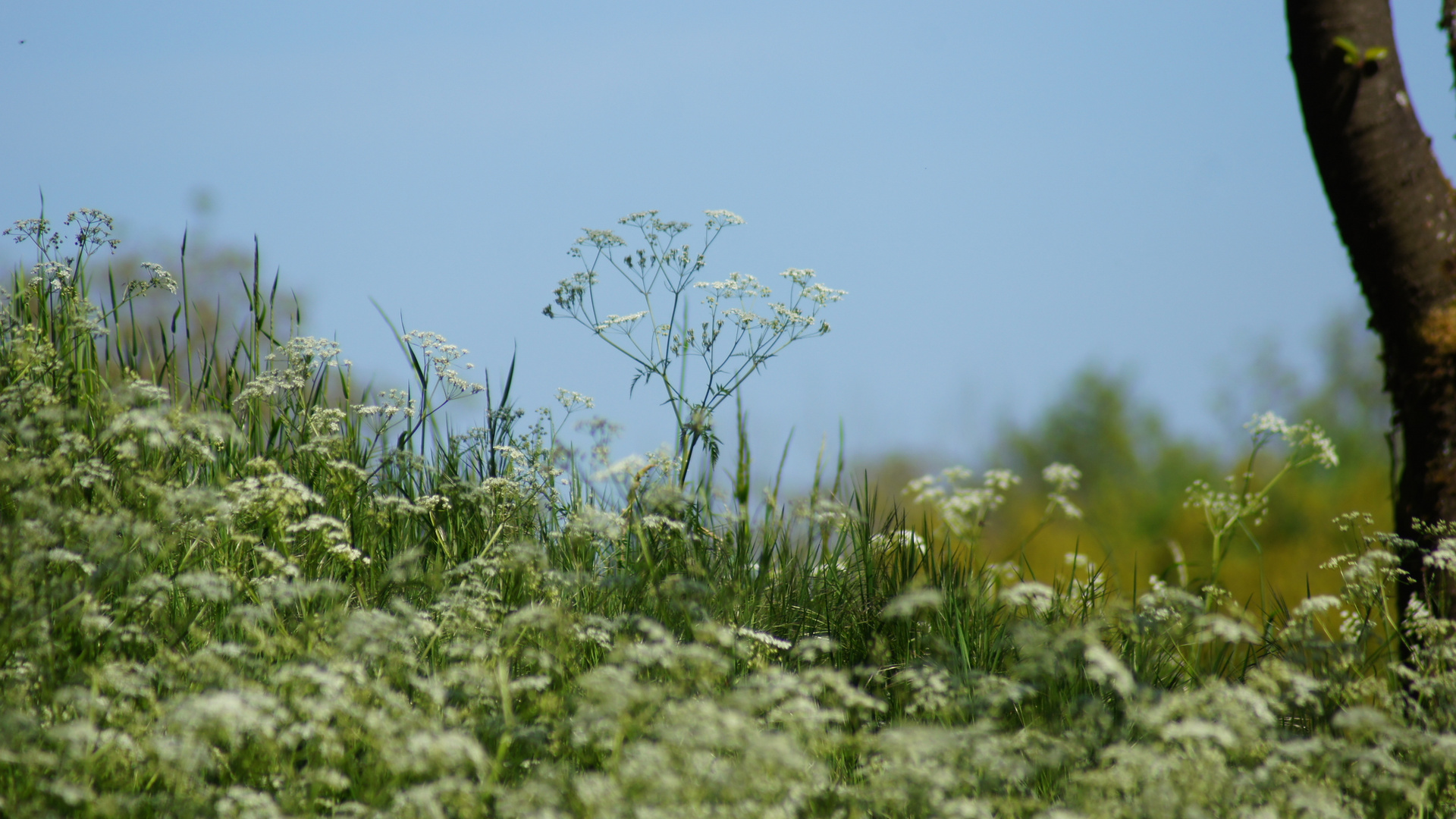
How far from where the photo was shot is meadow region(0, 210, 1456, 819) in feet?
8.51

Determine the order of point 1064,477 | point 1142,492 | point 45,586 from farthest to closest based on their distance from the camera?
point 1142,492
point 1064,477
point 45,586

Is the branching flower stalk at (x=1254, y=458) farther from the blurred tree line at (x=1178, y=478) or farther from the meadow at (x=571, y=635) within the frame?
the blurred tree line at (x=1178, y=478)

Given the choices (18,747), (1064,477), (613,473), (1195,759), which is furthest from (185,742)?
(1064,477)

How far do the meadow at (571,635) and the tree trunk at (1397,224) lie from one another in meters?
0.41

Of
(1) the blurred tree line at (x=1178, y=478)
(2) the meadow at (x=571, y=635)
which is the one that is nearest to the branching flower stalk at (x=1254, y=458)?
(2) the meadow at (x=571, y=635)

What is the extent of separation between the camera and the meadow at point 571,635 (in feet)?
8.51

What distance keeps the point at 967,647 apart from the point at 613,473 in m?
1.85

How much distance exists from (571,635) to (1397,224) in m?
4.27

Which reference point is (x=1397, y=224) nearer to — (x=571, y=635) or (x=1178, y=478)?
(x=571, y=635)

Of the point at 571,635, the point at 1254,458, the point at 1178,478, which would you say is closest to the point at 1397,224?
the point at 1254,458

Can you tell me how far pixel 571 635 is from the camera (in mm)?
3666

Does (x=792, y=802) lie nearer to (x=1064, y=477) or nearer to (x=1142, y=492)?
(x=1064, y=477)

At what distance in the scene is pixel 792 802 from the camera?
99.3 inches

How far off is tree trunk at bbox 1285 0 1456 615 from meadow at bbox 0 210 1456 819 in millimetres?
414
